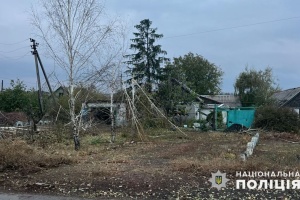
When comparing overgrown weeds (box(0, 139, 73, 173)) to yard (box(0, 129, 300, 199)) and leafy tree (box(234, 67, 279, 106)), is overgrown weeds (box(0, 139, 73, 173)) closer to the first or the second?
yard (box(0, 129, 300, 199))

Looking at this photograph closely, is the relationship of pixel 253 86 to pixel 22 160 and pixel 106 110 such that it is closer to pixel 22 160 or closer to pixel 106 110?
pixel 106 110

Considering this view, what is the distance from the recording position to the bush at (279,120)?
2530 centimetres

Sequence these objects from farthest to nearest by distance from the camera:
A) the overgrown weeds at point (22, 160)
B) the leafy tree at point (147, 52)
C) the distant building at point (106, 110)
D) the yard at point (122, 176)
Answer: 1. the leafy tree at point (147, 52)
2. the distant building at point (106, 110)
3. the overgrown weeds at point (22, 160)
4. the yard at point (122, 176)

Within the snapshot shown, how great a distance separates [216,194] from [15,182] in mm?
4666

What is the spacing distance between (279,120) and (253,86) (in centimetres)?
2631

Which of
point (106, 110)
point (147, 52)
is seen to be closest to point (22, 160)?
point (106, 110)

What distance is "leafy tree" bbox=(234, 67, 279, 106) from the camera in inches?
1959

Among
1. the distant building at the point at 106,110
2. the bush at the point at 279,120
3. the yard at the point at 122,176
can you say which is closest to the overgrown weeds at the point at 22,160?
the yard at the point at 122,176

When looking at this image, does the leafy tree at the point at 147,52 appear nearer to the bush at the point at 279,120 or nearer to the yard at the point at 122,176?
the bush at the point at 279,120

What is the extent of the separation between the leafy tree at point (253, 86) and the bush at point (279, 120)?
77.6 ft

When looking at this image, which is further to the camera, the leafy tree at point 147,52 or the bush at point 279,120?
the leafy tree at point 147,52

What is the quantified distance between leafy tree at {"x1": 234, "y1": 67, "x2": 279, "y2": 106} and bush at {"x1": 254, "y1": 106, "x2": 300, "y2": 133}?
23642 millimetres

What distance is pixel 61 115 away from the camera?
872 inches

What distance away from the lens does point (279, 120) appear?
83.8ft
